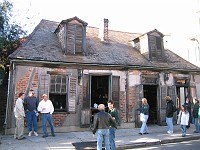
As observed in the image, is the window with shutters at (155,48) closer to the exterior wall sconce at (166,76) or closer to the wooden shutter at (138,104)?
the exterior wall sconce at (166,76)

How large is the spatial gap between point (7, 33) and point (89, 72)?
5216mm

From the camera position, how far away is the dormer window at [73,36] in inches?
458

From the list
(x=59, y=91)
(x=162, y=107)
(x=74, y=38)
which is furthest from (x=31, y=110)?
(x=162, y=107)

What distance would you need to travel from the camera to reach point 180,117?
9.89 metres

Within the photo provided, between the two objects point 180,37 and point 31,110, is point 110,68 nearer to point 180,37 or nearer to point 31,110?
point 31,110

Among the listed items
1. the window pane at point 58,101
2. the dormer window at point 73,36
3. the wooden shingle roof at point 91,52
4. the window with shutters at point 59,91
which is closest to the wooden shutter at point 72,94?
the window with shutters at point 59,91

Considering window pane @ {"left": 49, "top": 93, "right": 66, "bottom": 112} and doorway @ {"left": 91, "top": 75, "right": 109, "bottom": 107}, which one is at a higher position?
doorway @ {"left": 91, "top": 75, "right": 109, "bottom": 107}

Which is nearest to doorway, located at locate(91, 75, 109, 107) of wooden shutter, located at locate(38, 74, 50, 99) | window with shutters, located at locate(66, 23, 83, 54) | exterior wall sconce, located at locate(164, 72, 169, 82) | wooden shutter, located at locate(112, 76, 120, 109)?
wooden shutter, located at locate(112, 76, 120, 109)

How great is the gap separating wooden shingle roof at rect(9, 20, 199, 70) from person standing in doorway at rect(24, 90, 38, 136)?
1.94 meters

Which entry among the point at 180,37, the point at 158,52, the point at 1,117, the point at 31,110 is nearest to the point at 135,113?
the point at 158,52

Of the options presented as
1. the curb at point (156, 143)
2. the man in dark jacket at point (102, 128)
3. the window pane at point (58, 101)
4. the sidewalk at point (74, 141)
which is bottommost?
the curb at point (156, 143)

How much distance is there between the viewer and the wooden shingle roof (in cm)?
1045

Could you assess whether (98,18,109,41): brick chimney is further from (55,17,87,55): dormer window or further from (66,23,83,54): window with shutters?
(66,23,83,54): window with shutters

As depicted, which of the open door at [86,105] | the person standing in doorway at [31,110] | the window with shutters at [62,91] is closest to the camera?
the person standing in doorway at [31,110]
